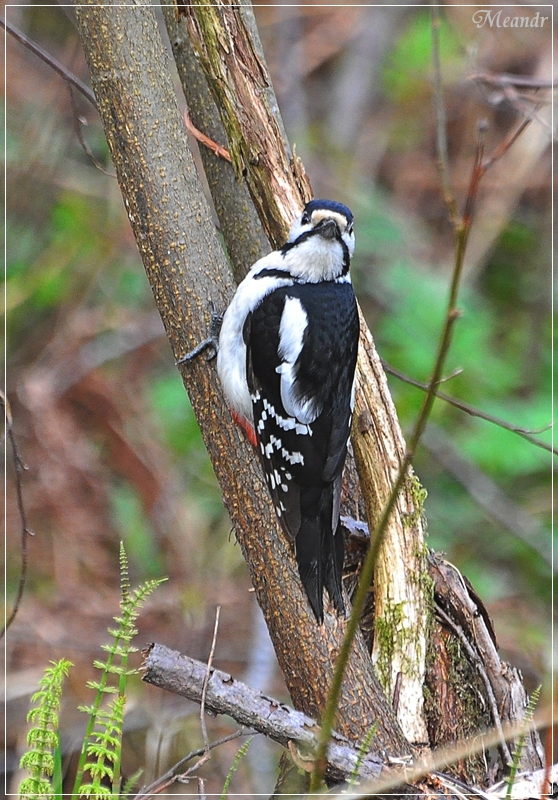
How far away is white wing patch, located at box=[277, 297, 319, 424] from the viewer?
283 cm

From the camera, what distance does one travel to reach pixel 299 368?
9.47 ft

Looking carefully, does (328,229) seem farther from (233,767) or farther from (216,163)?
(233,767)

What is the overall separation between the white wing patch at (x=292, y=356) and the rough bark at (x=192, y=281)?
0.46m

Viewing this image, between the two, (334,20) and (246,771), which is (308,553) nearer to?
(246,771)

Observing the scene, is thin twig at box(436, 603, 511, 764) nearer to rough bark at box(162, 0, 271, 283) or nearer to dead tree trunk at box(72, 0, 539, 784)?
dead tree trunk at box(72, 0, 539, 784)

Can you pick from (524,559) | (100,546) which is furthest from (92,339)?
(524,559)

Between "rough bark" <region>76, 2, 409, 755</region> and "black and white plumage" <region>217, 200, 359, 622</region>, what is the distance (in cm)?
12

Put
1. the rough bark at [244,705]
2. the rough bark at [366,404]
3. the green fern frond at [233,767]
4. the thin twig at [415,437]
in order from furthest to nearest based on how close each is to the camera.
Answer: the rough bark at [366,404]
the rough bark at [244,705]
the green fern frond at [233,767]
the thin twig at [415,437]

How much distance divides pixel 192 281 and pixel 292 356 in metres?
0.62

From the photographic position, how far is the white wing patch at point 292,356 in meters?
2.83

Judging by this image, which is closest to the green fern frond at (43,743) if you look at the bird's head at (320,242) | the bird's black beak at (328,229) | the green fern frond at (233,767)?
the green fern frond at (233,767)

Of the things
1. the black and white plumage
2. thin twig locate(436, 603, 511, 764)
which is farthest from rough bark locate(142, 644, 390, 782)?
thin twig locate(436, 603, 511, 764)

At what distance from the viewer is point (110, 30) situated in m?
2.30

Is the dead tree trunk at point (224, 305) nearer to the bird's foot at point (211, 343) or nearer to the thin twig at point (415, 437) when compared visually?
the bird's foot at point (211, 343)
